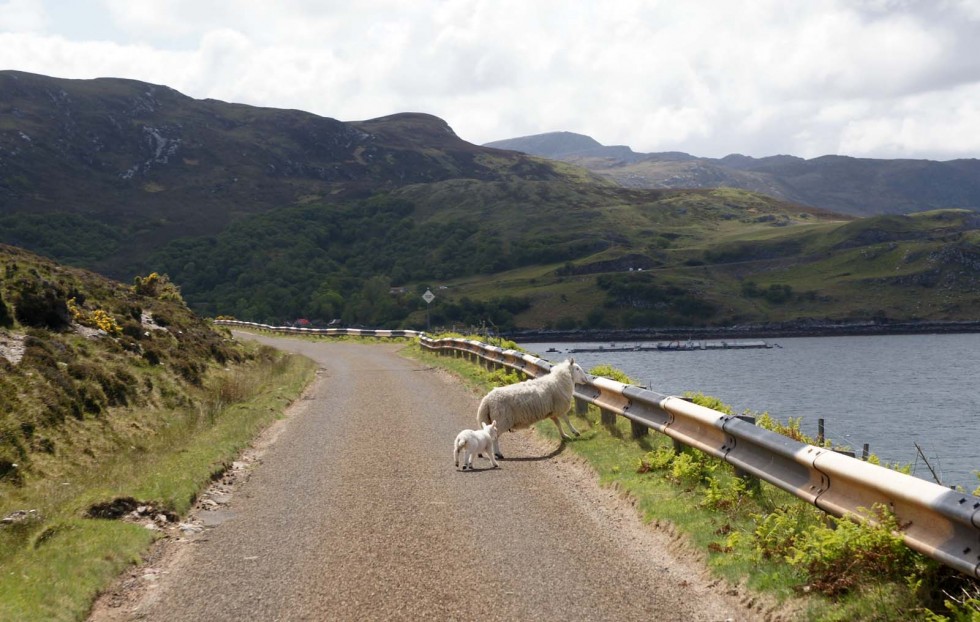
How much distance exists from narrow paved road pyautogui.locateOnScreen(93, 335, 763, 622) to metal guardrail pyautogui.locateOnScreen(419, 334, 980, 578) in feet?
3.68

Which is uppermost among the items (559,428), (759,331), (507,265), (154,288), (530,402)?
(507,265)

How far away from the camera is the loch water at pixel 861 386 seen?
118 ft

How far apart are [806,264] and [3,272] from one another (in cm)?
16017

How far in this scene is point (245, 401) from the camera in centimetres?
2228

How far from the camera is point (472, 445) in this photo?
40.8 ft

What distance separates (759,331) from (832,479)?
5440 inches

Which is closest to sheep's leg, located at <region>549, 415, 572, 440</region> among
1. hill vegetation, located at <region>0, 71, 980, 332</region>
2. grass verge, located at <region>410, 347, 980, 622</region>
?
grass verge, located at <region>410, 347, 980, 622</region>

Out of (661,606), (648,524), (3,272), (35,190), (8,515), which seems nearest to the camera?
(661,606)

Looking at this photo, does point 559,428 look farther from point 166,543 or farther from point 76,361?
point 76,361

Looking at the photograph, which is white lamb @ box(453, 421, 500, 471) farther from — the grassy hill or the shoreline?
the shoreline

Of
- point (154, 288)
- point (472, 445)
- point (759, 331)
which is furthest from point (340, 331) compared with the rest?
point (759, 331)

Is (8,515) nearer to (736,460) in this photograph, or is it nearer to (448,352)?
(736,460)

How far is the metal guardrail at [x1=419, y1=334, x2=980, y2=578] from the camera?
5.39 metres

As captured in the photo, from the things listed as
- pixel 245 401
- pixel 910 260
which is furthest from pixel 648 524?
pixel 910 260
